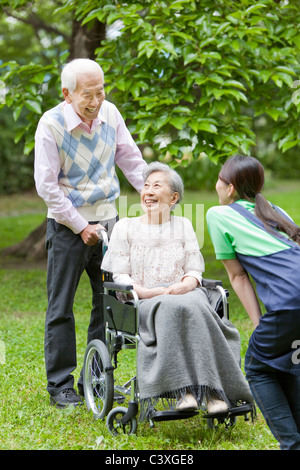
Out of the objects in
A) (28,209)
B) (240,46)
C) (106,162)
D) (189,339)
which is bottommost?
(28,209)

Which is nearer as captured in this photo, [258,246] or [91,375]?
[258,246]

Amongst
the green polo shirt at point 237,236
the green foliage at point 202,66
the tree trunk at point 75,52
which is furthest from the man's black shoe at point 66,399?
the tree trunk at point 75,52

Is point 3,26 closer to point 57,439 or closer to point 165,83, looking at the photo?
point 165,83

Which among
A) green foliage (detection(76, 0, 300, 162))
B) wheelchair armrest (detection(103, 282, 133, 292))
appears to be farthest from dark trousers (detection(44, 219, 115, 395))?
green foliage (detection(76, 0, 300, 162))

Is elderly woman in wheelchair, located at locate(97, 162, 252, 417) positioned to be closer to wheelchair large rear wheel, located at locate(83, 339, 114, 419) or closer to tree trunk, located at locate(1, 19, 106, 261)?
wheelchair large rear wheel, located at locate(83, 339, 114, 419)

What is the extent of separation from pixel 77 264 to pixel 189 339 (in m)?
0.93

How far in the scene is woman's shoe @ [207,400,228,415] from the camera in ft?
9.57

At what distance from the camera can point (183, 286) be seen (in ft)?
10.6

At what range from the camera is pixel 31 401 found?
3.79 m

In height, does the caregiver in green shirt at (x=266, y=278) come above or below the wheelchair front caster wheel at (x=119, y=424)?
above

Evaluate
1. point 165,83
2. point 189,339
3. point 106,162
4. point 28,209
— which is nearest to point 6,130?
point 28,209

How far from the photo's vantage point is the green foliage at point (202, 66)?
5398 millimetres

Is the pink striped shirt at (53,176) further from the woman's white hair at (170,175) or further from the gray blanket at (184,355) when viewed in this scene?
the gray blanket at (184,355)

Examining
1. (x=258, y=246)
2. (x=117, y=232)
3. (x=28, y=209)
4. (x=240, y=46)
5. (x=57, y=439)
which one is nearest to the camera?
(x=258, y=246)
